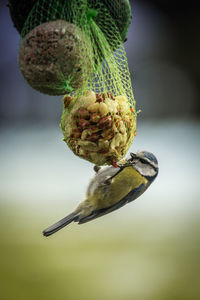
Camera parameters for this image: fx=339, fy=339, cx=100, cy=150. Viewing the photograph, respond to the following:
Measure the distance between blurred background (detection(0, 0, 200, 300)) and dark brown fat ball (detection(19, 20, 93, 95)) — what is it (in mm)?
1340

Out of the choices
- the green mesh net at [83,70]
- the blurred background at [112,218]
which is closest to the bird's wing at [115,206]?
the green mesh net at [83,70]

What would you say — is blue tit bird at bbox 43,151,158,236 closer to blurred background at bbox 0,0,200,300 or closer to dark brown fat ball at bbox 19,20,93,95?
dark brown fat ball at bbox 19,20,93,95

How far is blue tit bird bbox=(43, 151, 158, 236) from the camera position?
1.43 m

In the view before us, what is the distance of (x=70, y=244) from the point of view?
273 cm

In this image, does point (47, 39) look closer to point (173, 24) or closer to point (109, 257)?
point (173, 24)

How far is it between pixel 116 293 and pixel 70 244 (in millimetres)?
522

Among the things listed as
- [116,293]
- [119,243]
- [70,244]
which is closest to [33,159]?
[70,244]

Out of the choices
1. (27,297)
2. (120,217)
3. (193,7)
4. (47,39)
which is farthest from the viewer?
(120,217)

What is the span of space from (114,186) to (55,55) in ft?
2.42

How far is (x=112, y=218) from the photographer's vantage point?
9.00 ft

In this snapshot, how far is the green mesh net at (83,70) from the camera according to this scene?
93 centimetres

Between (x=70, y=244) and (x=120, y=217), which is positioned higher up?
(x=120, y=217)

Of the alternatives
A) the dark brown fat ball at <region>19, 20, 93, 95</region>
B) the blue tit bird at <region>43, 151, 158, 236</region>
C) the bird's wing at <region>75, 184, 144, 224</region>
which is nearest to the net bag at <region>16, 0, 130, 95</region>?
the dark brown fat ball at <region>19, 20, 93, 95</region>

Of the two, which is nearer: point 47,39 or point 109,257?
point 47,39
